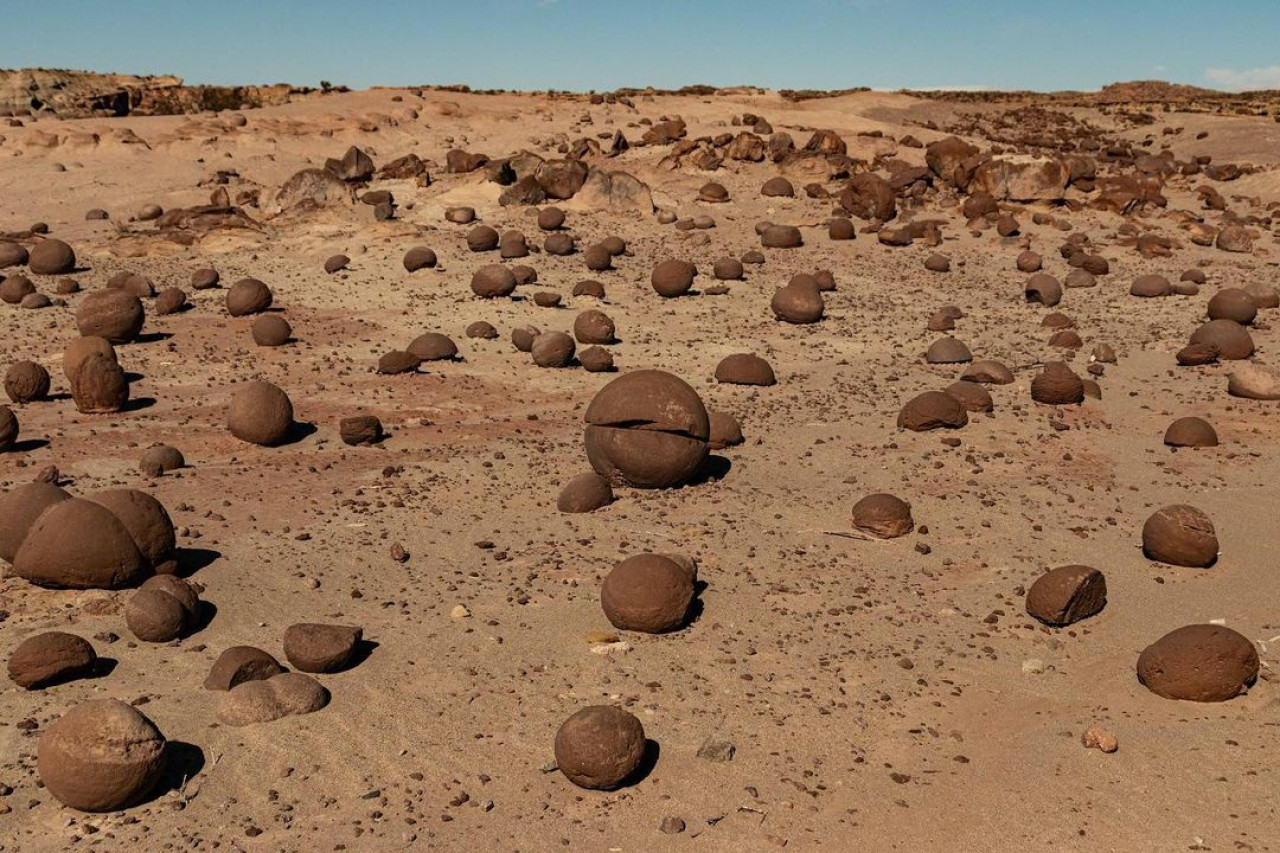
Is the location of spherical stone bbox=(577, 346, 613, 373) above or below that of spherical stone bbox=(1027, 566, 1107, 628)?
above

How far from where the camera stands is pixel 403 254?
73.4ft

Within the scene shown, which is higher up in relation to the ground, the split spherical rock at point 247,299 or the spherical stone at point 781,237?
the spherical stone at point 781,237

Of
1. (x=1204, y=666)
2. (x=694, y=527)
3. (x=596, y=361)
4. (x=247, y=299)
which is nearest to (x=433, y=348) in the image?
(x=596, y=361)

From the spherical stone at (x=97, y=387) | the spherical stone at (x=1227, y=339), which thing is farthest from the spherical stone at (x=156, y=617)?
the spherical stone at (x=1227, y=339)

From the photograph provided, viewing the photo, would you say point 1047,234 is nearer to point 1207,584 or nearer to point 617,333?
point 617,333

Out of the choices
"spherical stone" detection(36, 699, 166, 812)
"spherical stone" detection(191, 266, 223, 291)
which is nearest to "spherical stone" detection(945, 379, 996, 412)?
"spherical stone" detection(36, 699, 166, 812)

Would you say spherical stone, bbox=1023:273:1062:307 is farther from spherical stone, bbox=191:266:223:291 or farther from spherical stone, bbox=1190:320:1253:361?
spherical stone, bbox=191:266:223:291

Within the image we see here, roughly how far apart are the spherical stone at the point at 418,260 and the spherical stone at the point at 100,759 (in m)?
15.4

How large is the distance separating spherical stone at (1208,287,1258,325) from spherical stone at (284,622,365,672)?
1538 cm

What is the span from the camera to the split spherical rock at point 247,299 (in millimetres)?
18656

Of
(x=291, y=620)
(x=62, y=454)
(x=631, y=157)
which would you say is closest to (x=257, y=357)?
(x=62, y=454)

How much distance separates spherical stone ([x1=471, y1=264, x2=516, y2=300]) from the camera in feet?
64.3

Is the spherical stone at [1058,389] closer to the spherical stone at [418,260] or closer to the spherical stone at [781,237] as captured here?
the spherical stone at [781,237]

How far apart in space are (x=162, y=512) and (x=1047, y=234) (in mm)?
20810
